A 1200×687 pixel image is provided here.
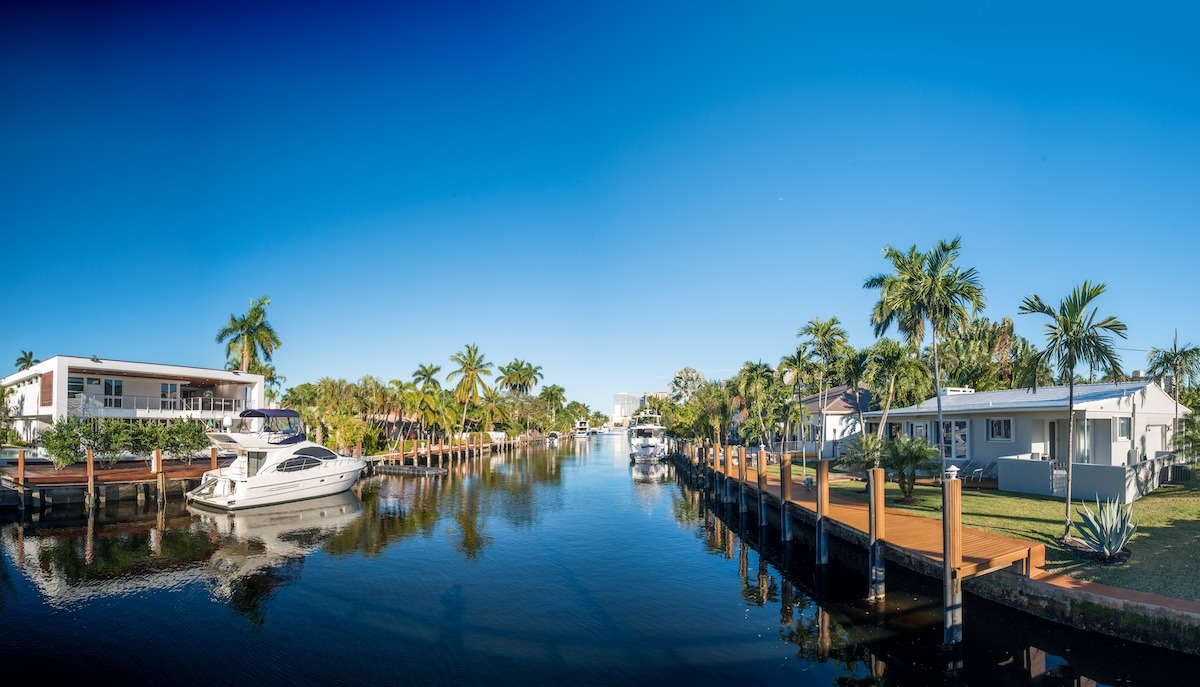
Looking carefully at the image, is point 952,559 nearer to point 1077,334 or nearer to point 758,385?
point 1077,334

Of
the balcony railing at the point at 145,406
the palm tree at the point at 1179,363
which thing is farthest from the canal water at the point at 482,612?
the palm tree at the point at 1179,363

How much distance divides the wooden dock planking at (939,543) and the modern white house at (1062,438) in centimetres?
458

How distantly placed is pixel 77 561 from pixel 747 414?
43930mm

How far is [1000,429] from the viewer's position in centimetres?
2639

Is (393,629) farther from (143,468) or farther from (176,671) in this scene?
(143,468)

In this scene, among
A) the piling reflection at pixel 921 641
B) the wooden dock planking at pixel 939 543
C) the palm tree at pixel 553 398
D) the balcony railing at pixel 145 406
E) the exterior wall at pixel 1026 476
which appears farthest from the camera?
the palm tree at pixel 553 398

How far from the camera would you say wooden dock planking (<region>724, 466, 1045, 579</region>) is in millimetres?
12039

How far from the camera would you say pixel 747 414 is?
53.1 m

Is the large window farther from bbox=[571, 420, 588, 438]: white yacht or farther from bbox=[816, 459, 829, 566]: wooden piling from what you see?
bbox=[571, 420, 588, 438]: white yacht

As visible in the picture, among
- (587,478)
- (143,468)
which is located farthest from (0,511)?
(587,478)

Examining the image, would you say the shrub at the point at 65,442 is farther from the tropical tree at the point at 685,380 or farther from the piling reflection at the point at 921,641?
the tropical tree at the point at 685,380

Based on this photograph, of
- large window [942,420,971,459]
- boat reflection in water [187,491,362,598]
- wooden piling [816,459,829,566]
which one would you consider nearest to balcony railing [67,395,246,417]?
boat reflection in water [187,491,362,598]

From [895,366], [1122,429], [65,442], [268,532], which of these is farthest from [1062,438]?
[65,442]

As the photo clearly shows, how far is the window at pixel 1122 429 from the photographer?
23.8 meters
